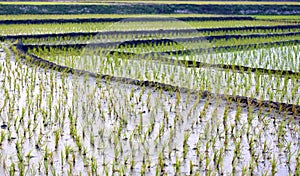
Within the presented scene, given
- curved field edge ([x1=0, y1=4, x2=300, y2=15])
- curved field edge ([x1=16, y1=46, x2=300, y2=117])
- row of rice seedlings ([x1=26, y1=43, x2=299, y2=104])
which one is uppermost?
curved field edge ([x1=16, y1=46, x2=300, y2=117])

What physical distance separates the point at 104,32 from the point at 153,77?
4898 millimetres

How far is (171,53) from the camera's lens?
837 centimetres

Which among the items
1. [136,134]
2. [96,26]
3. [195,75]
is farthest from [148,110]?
[96,26]

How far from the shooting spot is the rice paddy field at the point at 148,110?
11.6 ft

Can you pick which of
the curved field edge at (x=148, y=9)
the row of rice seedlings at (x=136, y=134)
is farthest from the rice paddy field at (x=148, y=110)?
the curved field edge at (x=148, y=9)

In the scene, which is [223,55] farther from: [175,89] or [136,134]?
[136,134]

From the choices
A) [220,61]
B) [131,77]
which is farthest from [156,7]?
[131,77]

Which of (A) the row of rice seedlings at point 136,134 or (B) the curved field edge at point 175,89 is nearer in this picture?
(A) the row of rice seedlings at point 136,134

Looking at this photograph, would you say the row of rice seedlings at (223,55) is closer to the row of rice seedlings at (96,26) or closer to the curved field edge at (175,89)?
the curved field edge at (175,89)

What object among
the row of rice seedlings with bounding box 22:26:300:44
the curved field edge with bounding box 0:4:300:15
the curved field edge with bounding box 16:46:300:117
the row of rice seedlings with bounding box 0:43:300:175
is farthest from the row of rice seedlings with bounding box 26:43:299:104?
the curved field edge with bounding box 0:4:300:15

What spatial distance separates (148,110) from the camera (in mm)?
4898

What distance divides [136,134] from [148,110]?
2.63 ft

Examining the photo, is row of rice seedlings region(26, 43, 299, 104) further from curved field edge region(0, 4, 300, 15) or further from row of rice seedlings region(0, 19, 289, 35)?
curved field edge region(0, 4, 300, 15)

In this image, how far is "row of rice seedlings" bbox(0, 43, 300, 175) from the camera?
3.45 m
